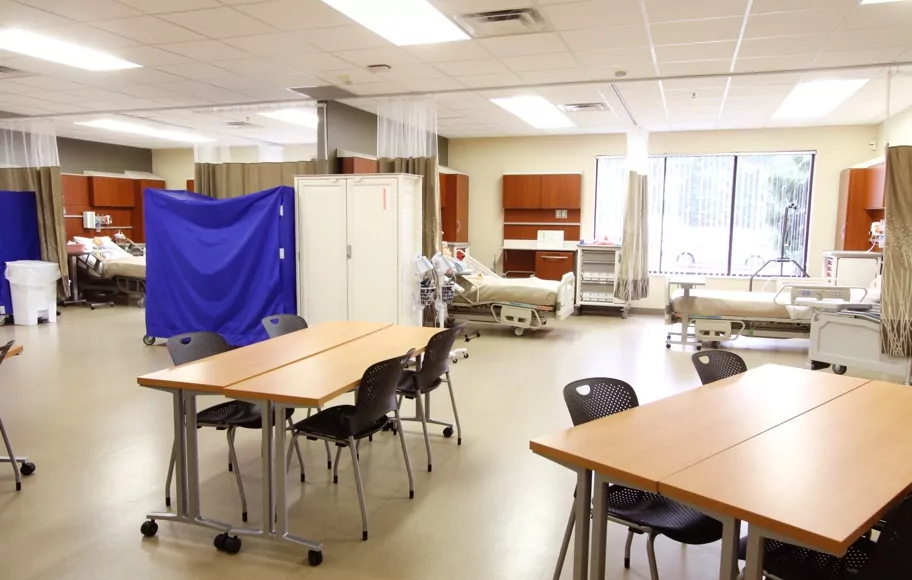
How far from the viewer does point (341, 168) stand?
7488 mm

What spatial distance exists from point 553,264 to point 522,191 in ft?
4.29

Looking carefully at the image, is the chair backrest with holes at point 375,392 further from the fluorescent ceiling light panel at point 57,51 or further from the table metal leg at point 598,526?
the fluorescent ceiling light panel at point 57,51

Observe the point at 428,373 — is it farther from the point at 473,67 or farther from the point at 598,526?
the point at 473,67

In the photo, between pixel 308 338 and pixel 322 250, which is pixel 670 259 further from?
pixel 308 338

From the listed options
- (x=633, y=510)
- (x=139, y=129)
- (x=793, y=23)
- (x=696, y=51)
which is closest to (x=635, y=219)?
(x=696, y=51)

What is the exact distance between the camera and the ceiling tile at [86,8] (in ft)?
13.8

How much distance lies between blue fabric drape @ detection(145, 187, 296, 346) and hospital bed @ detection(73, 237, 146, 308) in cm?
310

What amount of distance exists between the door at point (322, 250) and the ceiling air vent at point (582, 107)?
117 inches

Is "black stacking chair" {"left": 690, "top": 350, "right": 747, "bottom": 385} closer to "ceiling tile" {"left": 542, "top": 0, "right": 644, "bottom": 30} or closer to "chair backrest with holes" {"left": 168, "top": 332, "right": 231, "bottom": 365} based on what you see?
"ceiling tile" {"left": 542, "top": 0, "right": 644, "bottom": 30}

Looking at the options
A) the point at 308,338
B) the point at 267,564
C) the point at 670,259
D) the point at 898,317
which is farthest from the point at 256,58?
the point at 670,259

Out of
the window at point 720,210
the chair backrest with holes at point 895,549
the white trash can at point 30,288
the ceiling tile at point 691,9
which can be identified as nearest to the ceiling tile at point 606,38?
the ceiling tile at point 691,9

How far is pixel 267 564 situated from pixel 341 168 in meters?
5.40

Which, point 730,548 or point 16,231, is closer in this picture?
point 730,548

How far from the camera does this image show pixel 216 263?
691 cm
